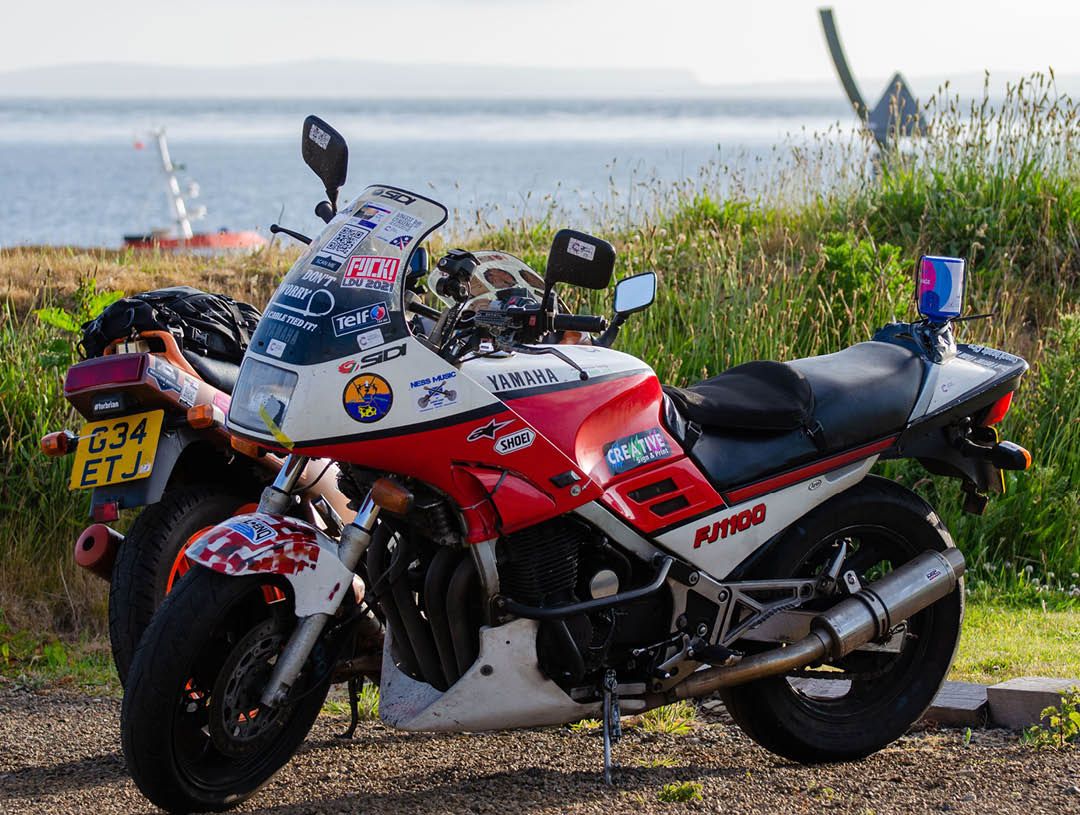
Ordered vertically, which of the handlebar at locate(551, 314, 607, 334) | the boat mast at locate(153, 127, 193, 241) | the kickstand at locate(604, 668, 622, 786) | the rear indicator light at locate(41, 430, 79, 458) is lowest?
the boat mast at locate(153, 127, 193, 241)

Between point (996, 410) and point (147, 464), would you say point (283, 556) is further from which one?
point (996, 410)

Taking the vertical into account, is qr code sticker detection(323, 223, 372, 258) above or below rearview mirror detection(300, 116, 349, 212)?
below

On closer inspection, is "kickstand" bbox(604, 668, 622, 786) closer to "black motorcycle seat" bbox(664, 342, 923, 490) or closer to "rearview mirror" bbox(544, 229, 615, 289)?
"black motorcycle seat" bbox(664, 342, 923, 490)

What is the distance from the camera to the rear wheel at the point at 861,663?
4383mm

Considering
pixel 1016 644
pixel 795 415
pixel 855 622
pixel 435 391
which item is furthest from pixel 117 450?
pixel 1016 644

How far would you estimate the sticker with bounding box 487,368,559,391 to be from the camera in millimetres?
3844

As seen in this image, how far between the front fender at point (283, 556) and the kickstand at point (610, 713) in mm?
773

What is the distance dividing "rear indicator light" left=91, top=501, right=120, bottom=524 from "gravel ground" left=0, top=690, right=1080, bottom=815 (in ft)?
2.49

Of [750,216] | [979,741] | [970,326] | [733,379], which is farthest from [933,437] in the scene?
[750,216]

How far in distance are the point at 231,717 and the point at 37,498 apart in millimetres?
3438

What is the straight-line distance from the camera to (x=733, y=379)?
443cm

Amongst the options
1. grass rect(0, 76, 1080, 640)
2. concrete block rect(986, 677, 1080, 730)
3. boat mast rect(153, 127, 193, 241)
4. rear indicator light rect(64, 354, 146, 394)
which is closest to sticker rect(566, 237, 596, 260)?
rear indicator light rect(64, 354, 146, 394)

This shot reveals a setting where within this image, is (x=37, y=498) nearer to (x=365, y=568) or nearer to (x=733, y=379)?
(x=365, y=568)

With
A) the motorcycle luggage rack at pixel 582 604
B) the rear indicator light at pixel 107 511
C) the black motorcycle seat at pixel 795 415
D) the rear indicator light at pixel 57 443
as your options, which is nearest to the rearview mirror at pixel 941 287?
the black motorcycle seat at pixel 795 415
